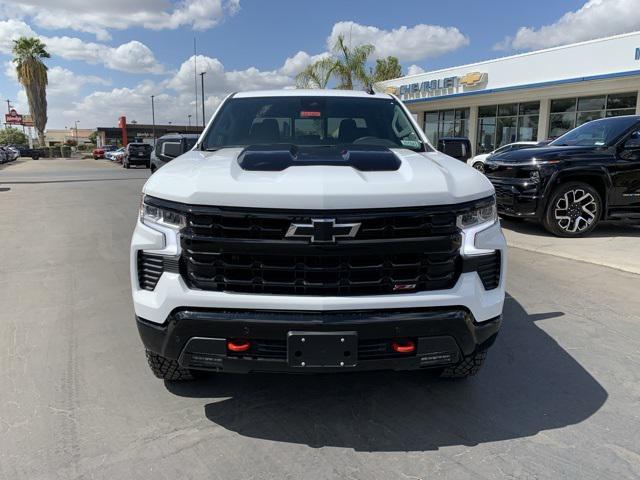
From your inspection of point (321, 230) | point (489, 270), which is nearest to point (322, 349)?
point (321, 230)

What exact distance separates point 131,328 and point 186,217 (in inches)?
83.2

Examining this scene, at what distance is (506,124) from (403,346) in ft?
81.4

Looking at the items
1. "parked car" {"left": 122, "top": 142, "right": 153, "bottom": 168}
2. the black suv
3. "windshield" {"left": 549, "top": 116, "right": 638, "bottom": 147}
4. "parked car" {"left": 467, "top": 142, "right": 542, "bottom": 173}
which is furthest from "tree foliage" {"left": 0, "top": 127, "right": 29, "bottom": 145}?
the black suv

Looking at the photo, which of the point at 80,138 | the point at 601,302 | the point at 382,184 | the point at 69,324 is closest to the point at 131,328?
the point at 69,324

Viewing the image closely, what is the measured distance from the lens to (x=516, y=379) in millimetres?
3414

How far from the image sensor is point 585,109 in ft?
68.2

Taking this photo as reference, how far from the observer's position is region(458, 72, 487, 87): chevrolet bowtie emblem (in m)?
24.3

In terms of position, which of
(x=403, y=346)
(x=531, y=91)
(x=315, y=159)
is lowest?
(x=403, y=346)

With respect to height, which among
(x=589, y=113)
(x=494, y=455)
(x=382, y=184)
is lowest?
(x=494, y=455)

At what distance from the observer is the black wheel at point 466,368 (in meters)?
3.10

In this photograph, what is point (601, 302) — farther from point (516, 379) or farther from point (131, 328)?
point (131, 328)

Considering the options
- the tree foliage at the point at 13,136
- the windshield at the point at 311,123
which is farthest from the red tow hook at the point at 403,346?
the tree foliage at the point at 13,136

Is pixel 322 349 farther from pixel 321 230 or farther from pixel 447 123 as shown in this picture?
pixel 447 123

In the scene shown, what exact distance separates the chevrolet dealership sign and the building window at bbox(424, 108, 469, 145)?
1.83 meters
